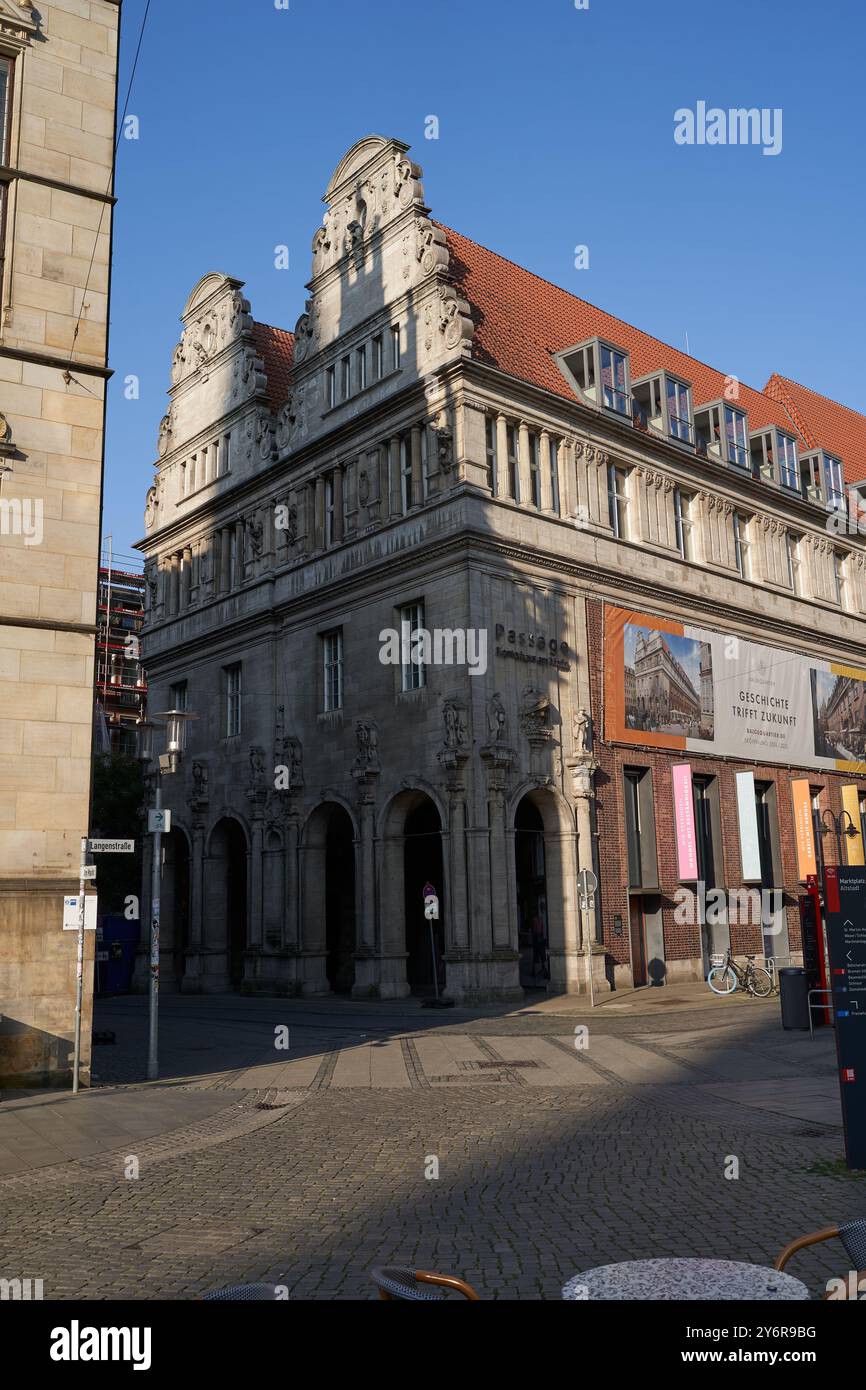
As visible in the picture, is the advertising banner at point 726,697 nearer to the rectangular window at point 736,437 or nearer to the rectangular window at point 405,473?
the rectangular window at point 405,473

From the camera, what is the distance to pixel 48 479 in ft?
54.5

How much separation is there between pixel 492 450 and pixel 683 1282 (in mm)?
29845

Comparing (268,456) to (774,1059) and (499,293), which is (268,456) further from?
(774,1059)

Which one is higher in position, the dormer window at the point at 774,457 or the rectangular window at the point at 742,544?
the dormer window at the point at 774,457

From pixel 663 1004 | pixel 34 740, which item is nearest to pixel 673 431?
pixel 663 1004

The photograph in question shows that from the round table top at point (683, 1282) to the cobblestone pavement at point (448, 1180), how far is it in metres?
2.42

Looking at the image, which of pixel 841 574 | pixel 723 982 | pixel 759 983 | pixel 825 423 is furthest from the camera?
pixel 825 423

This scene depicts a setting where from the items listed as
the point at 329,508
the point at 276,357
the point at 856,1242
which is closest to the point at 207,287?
the point at 276,357

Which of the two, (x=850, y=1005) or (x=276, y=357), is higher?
(x=276, y=357)

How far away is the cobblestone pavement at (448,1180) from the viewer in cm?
746

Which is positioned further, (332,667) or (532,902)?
(532,902)

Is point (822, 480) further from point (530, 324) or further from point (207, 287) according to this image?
point (207, 287)

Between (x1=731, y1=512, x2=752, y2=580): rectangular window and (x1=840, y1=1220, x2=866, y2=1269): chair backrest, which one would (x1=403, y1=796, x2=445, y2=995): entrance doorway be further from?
(x1=840, y1=1220, x2=866, y2=1269): chair backrest

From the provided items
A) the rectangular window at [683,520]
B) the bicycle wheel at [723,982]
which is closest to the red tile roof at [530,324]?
the rectangular window at [683,520]
